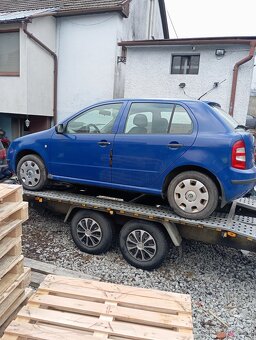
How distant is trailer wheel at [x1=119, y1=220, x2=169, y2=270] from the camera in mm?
3904

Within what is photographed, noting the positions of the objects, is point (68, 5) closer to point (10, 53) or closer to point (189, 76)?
point (10, 53)

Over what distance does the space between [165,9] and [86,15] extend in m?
7.65

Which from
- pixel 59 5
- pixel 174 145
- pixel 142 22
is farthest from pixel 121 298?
pixel 142 22

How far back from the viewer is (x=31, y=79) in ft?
31.9

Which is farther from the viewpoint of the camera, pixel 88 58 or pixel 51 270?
pixel 88 58

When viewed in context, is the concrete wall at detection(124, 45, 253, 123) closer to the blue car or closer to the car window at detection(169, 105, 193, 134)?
the blue car

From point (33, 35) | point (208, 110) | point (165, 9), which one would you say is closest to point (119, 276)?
point (208, 110)

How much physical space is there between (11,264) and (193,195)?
90.0 inches

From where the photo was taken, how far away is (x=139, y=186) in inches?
163

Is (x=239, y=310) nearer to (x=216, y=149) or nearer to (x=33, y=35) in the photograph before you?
(x=216, y=149)

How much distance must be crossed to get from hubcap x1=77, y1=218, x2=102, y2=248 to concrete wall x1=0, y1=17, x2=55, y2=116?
21.8 feet

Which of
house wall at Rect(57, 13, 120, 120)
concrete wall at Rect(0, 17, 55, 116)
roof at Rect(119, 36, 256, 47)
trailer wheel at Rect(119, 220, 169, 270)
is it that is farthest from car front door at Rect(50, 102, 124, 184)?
house wall at Rect(57, 13, 120, 120)

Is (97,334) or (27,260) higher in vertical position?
(97,334)

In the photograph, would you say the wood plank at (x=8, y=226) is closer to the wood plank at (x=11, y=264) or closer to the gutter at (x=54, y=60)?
the wood plank at (x=11, y=264)
